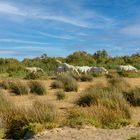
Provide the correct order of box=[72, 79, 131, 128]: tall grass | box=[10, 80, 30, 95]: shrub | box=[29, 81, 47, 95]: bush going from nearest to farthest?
box=[72, 79, 131, 128]: tall grass, box=[10, 80, 30, 95]: shrub, box=[29, 81, 47, 95]: bush

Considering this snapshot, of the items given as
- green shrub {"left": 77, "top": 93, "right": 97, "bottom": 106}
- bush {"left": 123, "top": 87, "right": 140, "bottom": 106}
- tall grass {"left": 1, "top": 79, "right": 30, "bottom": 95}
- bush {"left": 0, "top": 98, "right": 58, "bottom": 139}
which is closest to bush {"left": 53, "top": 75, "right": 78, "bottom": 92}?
tall grass {"left": 1, "top": 79, "right": 30, "bottom": 95}

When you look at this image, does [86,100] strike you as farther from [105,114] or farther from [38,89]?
[38,89]

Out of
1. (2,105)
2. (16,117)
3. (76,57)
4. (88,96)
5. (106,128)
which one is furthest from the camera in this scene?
(76,57)

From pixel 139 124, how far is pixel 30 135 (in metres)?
3.61

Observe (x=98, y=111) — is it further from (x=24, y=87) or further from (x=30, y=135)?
(x=24, y=87)

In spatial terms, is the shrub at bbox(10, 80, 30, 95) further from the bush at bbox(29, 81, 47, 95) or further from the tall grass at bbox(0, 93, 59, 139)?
the tall grass at bbox(0, 93, 59, 139)

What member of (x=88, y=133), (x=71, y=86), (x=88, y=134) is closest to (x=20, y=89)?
(x=71, y=86)

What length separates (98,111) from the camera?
51.1 feet

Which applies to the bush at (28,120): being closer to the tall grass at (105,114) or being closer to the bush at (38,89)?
the tall grass at (105,114)

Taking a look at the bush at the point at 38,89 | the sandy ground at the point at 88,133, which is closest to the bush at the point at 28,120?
the sandy ground at the point at 88,133

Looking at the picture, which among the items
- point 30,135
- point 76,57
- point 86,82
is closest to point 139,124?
point 30,135

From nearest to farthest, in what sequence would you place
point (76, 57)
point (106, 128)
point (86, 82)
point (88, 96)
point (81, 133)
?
point (81, 133) < point (106, 128) < point (88, 96) < point (86, 82) < point (76, 57)

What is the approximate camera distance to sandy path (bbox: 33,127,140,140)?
12906 mm

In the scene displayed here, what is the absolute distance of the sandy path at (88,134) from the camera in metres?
12.9
